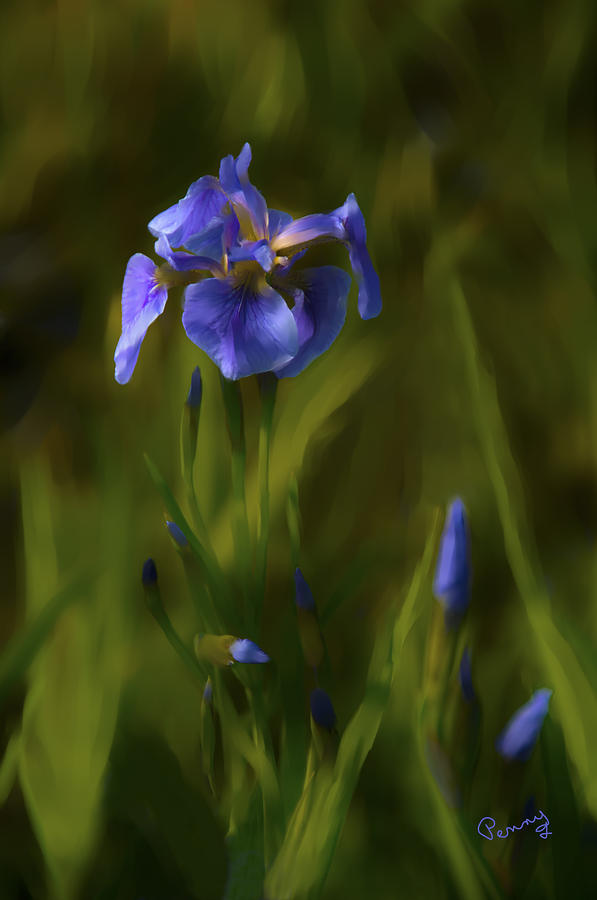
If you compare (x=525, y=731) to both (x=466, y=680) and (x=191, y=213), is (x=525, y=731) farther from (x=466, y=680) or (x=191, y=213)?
(x=191, y=213)

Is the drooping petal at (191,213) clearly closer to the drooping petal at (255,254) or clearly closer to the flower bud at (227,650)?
the drooping petal at (255,254)

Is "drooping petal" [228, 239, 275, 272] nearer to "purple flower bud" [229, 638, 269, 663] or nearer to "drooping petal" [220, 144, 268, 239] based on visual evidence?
"drooping petal" [220, 144, 268, 239]

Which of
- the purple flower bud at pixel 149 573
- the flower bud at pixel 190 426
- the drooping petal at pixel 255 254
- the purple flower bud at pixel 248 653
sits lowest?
the purple flower bud at pixel 248 653

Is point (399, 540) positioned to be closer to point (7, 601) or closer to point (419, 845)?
point (419, 845)
